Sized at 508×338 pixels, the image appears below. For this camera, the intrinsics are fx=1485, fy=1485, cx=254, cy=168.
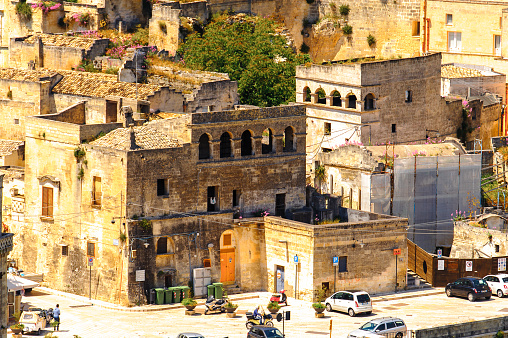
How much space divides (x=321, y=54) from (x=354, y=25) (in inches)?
130

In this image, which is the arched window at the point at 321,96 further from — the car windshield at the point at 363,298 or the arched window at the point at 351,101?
the car windshield at the point at 363,298

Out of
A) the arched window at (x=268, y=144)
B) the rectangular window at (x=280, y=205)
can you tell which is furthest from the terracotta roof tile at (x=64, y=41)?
the rectangular window at (x=280, y=205)

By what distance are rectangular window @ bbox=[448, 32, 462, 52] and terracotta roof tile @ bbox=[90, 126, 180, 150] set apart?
33.7 meters

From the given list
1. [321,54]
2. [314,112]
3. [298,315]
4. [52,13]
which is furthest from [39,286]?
[321,54]

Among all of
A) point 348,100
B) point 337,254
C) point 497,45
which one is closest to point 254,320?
point 337,254

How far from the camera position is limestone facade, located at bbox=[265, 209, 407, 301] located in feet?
252

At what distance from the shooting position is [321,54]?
111125mm

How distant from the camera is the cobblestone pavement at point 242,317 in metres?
71.4

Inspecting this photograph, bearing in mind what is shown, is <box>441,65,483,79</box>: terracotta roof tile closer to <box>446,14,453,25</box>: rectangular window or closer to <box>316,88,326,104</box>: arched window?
<box>446,14,453,25</box>: rectangular window

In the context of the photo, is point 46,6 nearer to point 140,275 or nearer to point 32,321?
point 140,275

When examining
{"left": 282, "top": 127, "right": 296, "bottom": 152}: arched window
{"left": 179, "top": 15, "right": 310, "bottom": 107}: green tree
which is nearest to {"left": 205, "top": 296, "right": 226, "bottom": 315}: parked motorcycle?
{"left": 282, "top": 127, "right": 296, "bottom": 152}: arched window

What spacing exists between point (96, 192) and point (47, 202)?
4104mm

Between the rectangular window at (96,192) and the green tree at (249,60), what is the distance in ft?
68.5

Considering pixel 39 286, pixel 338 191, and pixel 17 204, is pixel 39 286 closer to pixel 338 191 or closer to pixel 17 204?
pixel 17 204
